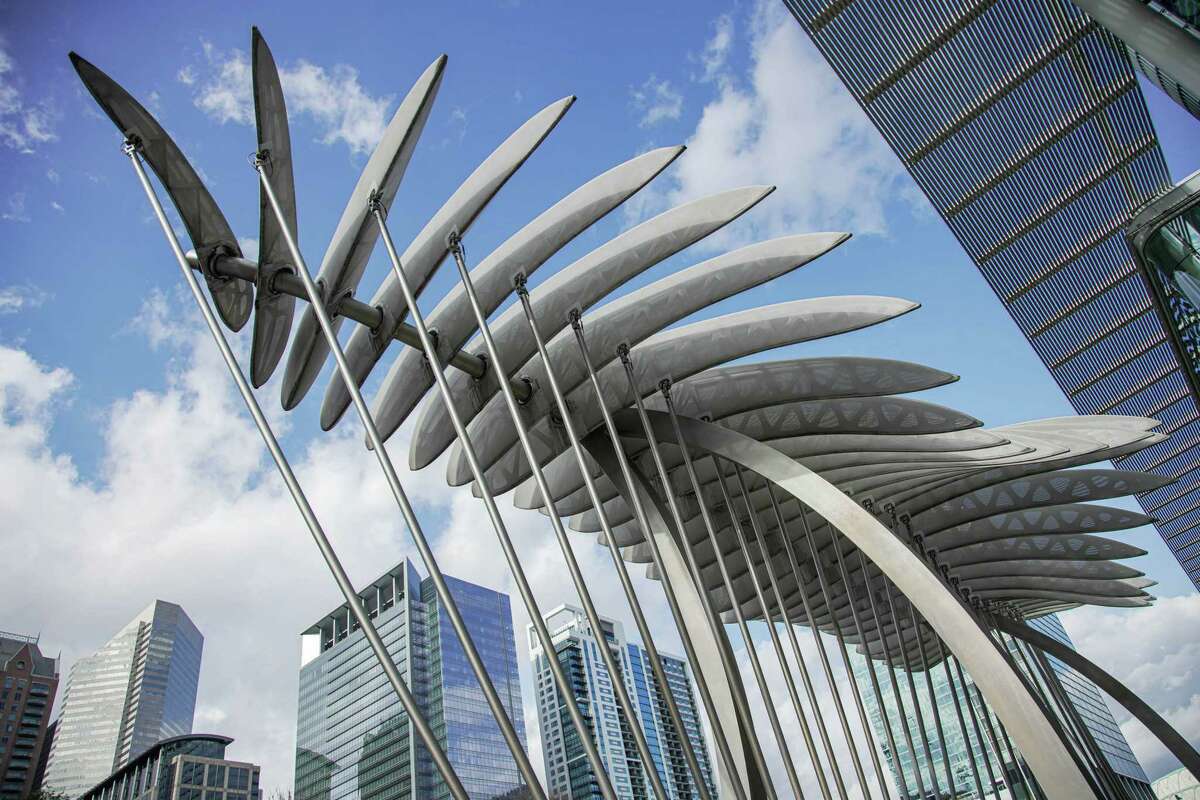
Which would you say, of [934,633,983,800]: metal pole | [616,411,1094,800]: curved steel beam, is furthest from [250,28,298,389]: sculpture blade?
[934,633,983,800]: metal pole

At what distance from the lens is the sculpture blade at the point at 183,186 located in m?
8.39

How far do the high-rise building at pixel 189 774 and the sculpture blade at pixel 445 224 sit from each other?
77.7m

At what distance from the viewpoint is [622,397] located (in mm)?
15320

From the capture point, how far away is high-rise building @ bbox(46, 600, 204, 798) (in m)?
159

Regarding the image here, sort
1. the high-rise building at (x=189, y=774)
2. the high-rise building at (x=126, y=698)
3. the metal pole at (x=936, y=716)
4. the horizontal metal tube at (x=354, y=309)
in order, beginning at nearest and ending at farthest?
the horizontal metal tube at (x=354, y=309)
the metal pole at (x=936, y=716)
the high-rise building at (x=189, y=774)
the high-rise building at (x=126, y=698)

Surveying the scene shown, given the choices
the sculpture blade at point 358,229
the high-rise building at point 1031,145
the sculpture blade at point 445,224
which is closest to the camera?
the sculpture blade at point 358,229

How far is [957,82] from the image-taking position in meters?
19.0

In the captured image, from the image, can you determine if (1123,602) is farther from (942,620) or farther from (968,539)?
(942,620)

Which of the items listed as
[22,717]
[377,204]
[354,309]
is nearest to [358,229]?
[377,204]

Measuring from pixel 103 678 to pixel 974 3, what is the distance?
201 metres

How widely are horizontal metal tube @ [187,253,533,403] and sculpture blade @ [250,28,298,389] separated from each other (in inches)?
6.6

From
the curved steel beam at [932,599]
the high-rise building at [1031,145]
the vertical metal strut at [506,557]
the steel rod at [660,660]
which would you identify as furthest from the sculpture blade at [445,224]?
the high-rise building at [1031,145]

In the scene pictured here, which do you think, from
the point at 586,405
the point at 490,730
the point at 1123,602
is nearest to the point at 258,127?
the point at 586,405

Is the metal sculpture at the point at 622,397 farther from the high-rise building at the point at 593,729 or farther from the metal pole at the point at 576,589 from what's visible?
the high-rise building at the point at 593,729
